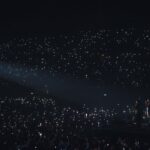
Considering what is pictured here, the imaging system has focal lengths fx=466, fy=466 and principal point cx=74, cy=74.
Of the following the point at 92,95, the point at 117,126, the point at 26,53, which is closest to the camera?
the point at 117,126

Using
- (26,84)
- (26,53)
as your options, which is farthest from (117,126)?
(26,84)

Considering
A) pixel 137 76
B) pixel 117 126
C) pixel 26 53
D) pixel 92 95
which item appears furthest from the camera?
pixel 92 95

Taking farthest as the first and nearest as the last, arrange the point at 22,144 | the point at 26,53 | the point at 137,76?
1. the point at 26,53
2. the point at 137,76
3. the point at 22,144

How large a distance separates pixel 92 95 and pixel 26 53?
7171mm

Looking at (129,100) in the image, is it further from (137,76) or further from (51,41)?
(51,41)

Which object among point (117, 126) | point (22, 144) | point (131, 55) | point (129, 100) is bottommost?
point (22, 144)

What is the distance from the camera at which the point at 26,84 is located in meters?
39.7

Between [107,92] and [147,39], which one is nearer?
[147,39]

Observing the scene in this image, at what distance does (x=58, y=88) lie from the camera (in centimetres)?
4075

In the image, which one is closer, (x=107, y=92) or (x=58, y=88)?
(x=107, y=92)

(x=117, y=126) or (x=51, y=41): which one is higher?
(x=51, y=41)

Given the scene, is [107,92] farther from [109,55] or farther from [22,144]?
[22,144]

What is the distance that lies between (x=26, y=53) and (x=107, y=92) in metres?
7.38

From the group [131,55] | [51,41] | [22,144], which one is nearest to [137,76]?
[131,55]
